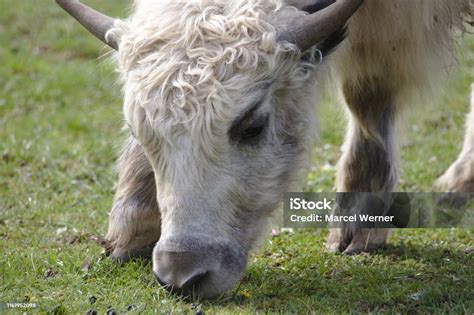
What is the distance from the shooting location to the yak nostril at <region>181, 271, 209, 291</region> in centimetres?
464

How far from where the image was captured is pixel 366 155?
21.9 ft

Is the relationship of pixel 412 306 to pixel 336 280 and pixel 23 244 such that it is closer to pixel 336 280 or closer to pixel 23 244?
pixel 336 280

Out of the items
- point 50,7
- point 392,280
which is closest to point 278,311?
point 392,280

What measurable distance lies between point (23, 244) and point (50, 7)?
8.02 meters

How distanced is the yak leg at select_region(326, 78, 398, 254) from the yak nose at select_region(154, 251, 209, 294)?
1916 millimetres

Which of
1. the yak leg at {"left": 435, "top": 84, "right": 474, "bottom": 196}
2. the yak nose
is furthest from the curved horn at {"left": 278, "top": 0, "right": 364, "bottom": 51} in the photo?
the yak leg at {"left": 435, "top": 84, "right": 474, "bottom": 196}

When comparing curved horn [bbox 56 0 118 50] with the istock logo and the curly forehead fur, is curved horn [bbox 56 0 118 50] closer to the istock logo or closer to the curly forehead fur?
the curly forehead fur

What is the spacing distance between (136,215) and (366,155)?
1847 mm

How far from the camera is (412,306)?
5.00 m
